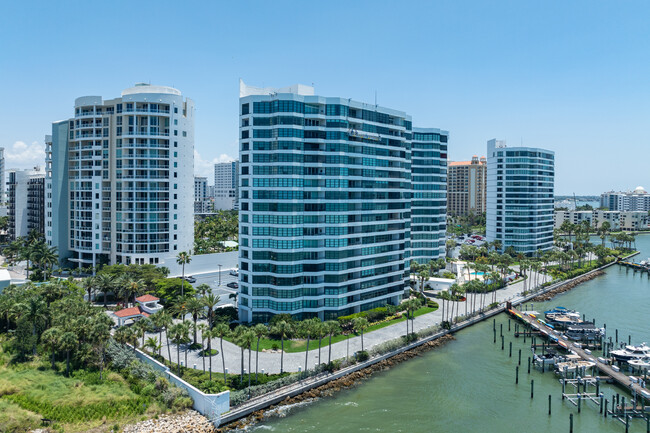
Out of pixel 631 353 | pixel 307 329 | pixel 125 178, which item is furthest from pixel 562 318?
pixel 125 178

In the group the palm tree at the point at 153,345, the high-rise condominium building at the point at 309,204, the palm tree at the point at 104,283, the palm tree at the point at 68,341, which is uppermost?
the high-rise condominium building at the point at 309,204

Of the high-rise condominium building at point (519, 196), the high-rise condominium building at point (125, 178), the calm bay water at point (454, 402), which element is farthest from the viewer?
the high-rise condominium building at point (519, 196)

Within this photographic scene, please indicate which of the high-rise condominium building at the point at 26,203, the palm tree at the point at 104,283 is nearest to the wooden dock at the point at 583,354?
the palm tree at the point at 104,283

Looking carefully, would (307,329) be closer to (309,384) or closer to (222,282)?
(309,384)

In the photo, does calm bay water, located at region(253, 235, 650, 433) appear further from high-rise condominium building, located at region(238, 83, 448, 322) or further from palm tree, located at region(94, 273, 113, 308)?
palm tree, located at region(94, 273, 113, 308)

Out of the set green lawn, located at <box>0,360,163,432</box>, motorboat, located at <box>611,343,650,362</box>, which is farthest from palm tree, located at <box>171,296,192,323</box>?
motorboat, located at <box>611,343,650,362</box>

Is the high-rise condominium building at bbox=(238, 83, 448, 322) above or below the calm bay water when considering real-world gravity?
above

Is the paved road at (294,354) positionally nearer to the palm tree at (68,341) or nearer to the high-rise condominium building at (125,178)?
the palm tree at (68,341)
